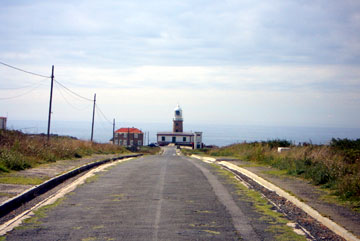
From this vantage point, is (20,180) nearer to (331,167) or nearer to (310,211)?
(310,211)

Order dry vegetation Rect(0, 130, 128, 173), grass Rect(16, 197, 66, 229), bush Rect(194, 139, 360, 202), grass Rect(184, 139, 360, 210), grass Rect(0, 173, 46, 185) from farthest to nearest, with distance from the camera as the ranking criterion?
1. dry vegetation Rect(0, 130, 128, 173)
2. grass Rect(0, 173, 46, 185)
3. bush Rect(194, 139, 360, 202)
4. grass Rect(184, 139, 360, 210)
5. grass Rect(16, 197, 66, 229)

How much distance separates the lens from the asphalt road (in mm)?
6760

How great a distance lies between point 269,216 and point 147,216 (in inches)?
99.8

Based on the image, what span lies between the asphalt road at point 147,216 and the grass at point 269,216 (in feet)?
0.46

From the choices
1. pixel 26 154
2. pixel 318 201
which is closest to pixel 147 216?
pixel 318 201

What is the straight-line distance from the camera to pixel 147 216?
8117mm

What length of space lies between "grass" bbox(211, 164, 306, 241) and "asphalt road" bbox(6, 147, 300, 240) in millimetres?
141

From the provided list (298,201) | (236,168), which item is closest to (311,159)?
(236,168)

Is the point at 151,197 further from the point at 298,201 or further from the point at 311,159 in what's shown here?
the point at 311,159

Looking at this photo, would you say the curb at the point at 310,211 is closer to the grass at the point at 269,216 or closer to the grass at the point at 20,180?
the grass at the point at 269,216

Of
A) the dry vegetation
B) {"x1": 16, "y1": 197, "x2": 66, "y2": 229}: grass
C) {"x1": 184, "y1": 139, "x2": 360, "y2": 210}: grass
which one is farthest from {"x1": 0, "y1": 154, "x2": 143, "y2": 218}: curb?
{"x1": 184, "y1": 139, "x2": 360, "y2": 210}: grass

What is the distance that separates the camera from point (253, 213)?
8711 mm

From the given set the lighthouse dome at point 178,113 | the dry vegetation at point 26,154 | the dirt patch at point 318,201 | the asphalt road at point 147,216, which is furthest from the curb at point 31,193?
the lighthouse dome at point 178,113

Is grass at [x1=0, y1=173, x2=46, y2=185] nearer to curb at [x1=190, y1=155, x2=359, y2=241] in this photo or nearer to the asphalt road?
the asphalt road
